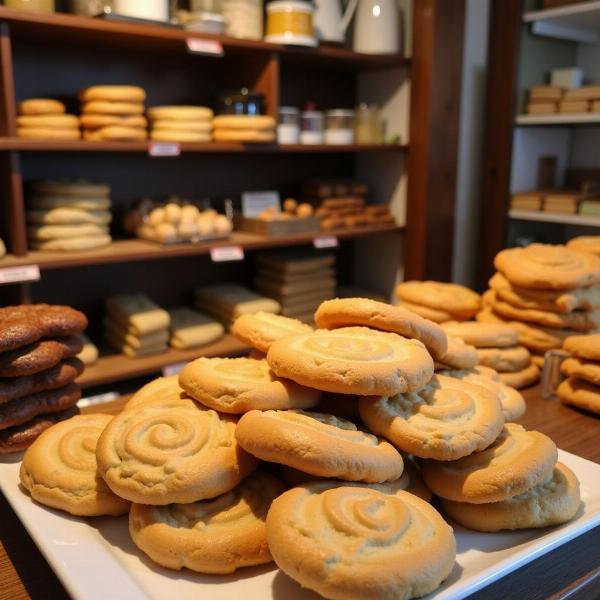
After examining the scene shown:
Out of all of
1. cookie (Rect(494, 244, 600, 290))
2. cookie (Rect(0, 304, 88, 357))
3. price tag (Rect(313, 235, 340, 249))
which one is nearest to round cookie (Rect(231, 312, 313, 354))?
cookie (Rect(0, 304, 88, 357))

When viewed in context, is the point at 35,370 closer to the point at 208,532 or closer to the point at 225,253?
the point at 208,532

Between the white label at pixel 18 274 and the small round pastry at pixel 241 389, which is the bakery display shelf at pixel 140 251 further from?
the small round pastry at pixel 241 389

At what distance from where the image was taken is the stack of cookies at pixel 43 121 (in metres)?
2.07

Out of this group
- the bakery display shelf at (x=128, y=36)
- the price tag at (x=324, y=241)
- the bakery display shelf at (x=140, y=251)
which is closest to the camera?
the bakery display shelf at (x=128, y=36)

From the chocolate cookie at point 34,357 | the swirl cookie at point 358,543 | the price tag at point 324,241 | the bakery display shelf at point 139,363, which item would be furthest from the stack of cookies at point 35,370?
the price tag at point 324,241

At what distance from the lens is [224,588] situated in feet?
2.53

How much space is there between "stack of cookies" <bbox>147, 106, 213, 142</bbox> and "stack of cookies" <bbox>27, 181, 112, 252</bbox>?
0.29 m

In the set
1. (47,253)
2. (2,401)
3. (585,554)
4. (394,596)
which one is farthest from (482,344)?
(47,253)

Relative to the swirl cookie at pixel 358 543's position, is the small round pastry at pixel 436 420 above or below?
Result: above

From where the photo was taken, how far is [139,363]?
2.33 meters

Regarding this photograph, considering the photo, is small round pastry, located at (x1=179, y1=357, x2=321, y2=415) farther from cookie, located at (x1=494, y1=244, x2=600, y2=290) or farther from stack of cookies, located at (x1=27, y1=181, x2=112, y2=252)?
stack of cookies, located at (x1=27, y1=181, x2=112, y2=252)

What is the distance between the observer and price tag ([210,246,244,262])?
2396 millimetres

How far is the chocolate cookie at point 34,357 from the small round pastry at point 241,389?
10.5 inches

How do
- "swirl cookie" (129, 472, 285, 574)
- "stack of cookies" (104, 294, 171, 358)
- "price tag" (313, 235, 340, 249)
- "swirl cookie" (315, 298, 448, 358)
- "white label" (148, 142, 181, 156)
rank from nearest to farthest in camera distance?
"swirl cookie" (129, 472, 285, 574)
"swirl cookie" (315, 298, 448, 358)
"white label" (148, 142, 181, 156)
"stack of cookies" (104, 294, 171, 358)
"price tag" (313, 235, 340, 249)
